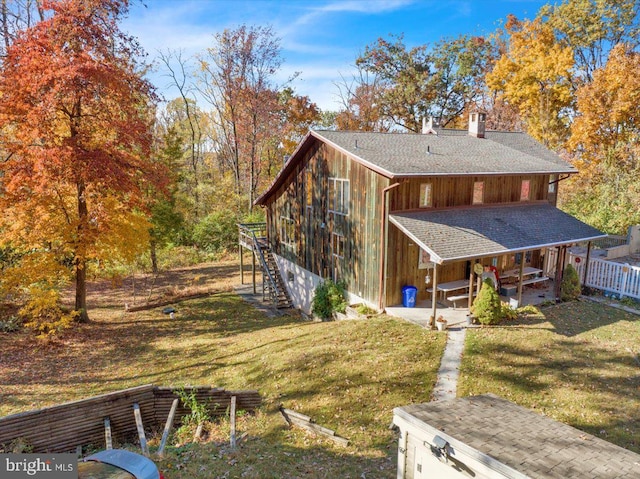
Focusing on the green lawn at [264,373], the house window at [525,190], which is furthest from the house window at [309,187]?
the house window at [525,190]

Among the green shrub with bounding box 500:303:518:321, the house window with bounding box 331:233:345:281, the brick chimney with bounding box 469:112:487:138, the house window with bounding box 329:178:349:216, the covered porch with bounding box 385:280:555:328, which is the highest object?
the brick chimney with bounding box 469:112:487:138

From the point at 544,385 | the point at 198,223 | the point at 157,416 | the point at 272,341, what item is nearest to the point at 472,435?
the point at 544,385

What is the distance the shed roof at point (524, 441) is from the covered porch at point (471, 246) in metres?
6.73

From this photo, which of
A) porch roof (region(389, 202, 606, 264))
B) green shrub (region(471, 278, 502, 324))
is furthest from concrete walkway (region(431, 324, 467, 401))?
porch roof (region(389, 202, 606, 264))

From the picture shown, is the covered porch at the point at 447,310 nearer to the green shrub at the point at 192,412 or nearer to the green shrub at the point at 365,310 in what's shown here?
the green shrub at the point at 365,310

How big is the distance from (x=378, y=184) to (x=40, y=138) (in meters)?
12.0

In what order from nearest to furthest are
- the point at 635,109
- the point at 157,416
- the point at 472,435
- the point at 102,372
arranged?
1. the point at 472,435
2. the point at 157,416
3. the point at 102,372
4. the point at 635,109

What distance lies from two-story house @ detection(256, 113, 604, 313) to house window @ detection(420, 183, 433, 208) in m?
0.04

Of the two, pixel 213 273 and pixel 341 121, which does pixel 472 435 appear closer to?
pixel 213 273

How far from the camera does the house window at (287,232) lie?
70.7 feet

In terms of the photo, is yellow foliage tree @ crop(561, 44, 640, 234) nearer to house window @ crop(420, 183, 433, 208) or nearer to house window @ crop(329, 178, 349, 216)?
house window @ crop(420, 183, 433, 208)

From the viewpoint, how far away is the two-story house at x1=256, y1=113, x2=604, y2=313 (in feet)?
49.0

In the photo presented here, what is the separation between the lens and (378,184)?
15336 mm

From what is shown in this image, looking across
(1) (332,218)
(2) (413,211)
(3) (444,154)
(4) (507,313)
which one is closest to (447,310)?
(4) (507,313)
